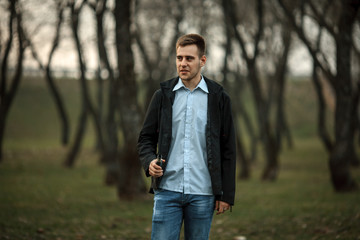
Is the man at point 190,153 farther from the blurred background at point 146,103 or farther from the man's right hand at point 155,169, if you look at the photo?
the blurred background at point 146,103

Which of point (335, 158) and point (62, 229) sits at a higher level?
point (335, 158)

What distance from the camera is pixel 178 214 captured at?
4191 mm

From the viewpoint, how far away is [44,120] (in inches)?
2181

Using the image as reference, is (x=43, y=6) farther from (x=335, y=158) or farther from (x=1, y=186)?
(x=335, y=158)

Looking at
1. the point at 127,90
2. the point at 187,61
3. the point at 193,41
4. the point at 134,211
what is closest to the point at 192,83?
the point at 187,61

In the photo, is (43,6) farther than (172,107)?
Yes

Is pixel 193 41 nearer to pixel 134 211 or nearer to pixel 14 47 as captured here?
pixel 134 211

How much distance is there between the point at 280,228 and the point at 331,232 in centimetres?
106

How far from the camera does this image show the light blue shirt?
4.15m

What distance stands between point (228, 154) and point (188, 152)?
34 centimetres

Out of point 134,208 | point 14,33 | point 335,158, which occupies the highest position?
point 14,33

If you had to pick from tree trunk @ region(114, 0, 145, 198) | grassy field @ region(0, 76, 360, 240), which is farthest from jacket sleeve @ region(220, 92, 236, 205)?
tree trunk @ region(114, 0, 145, 198)

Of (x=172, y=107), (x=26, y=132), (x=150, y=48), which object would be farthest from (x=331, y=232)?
(x=26, y=132)

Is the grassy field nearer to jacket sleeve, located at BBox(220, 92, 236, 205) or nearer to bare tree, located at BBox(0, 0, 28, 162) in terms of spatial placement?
bare tree, located at BBox(0, 0, 28, 162)
